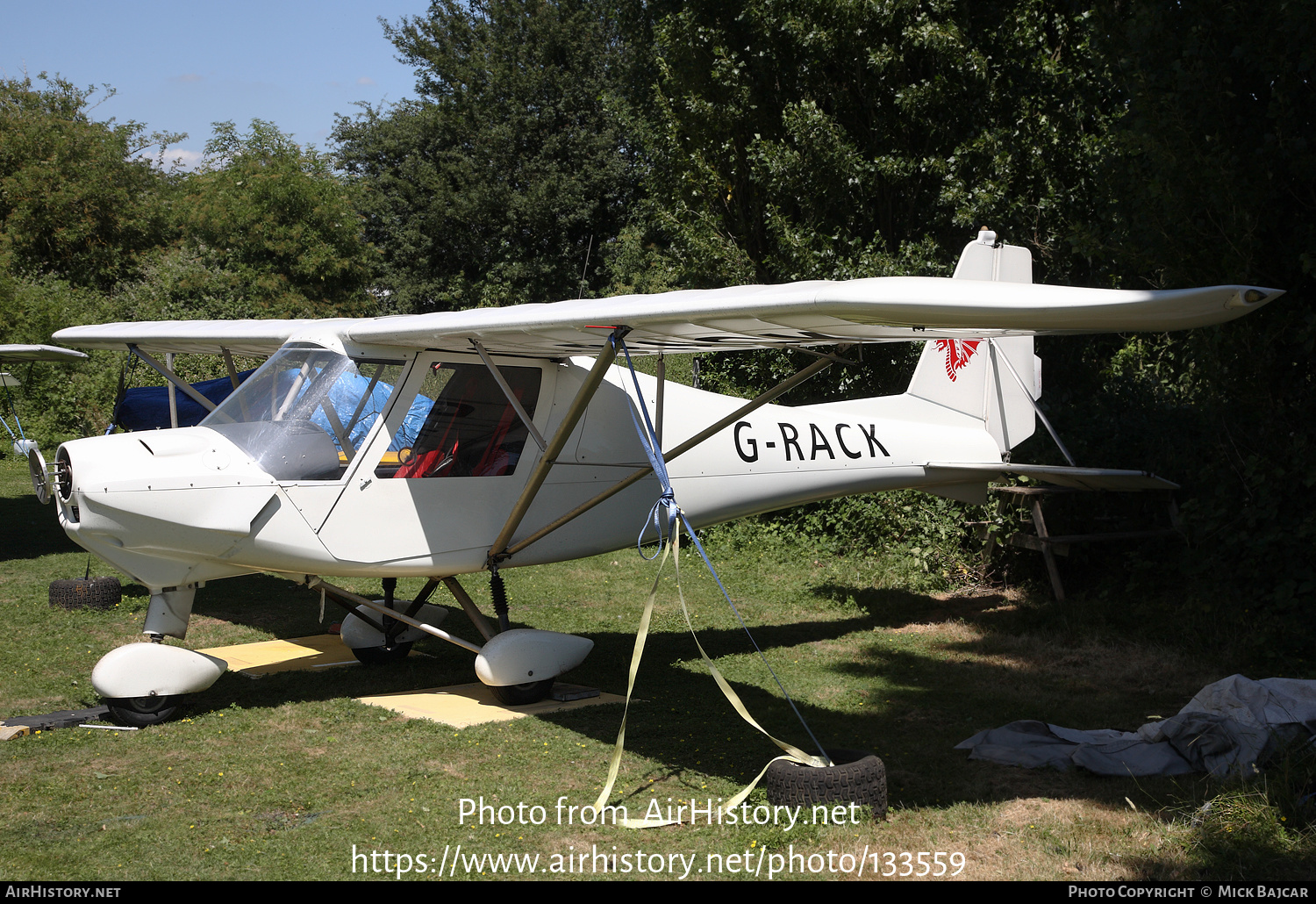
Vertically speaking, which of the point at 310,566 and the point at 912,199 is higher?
the point at 912,199

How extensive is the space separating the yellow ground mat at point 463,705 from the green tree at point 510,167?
80.3ft

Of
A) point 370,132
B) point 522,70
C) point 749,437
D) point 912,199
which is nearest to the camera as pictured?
point 749,437

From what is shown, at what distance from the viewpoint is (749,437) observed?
812 centimetres

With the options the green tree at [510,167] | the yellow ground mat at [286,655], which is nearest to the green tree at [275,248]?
the green tree at [510,167]

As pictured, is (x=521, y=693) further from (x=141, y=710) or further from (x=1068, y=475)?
(x=1068, y=475)

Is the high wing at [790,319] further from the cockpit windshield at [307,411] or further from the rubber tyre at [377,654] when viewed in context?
the rubber tyre at [377,654]

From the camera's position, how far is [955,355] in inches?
375

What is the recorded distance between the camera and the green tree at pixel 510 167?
31.7 metres

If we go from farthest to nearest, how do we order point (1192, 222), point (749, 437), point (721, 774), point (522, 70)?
point (522, 70) < point (749, 437) < point (1192, 222) < point (721, 774)

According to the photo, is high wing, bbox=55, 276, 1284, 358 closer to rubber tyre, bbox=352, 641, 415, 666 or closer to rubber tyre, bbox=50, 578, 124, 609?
rubber tyre, bbox=352, 641, 415, 666

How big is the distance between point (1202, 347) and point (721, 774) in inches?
189

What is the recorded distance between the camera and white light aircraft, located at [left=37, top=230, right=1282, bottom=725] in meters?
5.23
